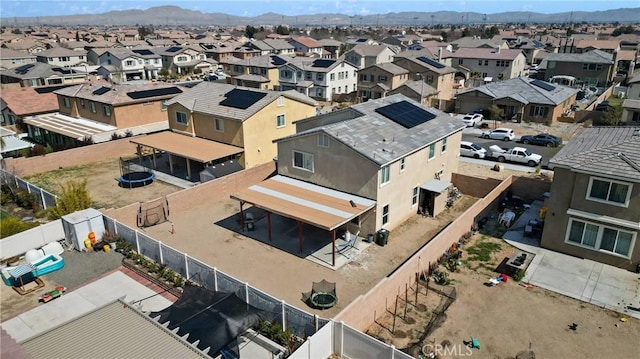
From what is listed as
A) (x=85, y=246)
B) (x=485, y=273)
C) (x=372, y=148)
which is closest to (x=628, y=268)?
(x=485, y=273)

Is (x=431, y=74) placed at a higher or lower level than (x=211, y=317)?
higher

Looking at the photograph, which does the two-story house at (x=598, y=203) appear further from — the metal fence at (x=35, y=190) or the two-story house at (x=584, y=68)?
the two-story house at (x=584, y=68)

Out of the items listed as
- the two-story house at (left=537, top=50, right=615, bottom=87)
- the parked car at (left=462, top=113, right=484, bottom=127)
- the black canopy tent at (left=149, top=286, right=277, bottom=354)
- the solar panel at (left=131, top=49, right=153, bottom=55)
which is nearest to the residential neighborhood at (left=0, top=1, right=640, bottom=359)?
the black canopy tent at (left=149, top=286, right=277, bottom=354)

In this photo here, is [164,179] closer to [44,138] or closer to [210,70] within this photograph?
[44,138]

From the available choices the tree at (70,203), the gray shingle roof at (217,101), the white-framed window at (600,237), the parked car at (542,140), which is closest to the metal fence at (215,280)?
the tree at (70,203)

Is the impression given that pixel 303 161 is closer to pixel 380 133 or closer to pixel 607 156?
A: pixel 380 133

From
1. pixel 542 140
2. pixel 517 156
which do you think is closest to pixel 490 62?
pixel 542 140
